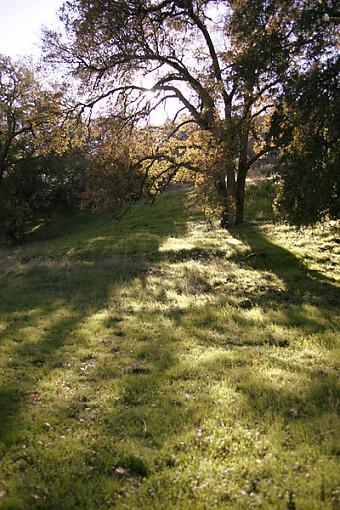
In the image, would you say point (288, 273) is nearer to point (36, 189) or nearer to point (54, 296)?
point (54, 296)

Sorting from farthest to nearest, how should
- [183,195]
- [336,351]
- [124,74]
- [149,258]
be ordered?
1. [183,195]
2. [124,74]
3. [149,258]
4. [336,351]

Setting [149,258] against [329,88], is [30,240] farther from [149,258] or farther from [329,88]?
[329,88]

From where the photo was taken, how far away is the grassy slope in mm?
5402

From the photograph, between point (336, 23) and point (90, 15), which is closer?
point (336, 23)

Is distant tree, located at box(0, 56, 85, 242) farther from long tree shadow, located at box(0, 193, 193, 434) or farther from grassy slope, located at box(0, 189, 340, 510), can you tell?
grassy slope, located at box(0, 189, 340, 510)

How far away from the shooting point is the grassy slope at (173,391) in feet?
17.7

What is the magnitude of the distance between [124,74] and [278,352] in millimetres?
20002

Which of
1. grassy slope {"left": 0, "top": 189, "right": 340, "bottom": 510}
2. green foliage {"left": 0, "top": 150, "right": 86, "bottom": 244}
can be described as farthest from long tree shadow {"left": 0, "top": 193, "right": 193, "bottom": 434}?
green foliage {"left": 0, "top": 150, "right": 86, "bottom": 244}

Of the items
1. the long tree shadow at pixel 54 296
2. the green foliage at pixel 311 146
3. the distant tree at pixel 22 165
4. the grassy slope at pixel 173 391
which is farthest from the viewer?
the distant tree at pixel 22 165

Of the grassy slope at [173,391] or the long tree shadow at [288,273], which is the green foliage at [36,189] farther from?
the grassy slope at [173,391]

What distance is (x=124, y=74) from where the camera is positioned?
24594mm

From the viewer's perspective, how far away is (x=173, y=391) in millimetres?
8086


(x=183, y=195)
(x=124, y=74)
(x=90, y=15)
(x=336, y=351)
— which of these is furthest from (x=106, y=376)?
(x=183, y=195)

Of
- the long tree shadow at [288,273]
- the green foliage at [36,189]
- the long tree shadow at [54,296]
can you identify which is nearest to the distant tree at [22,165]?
the green foliage at [36,189]
